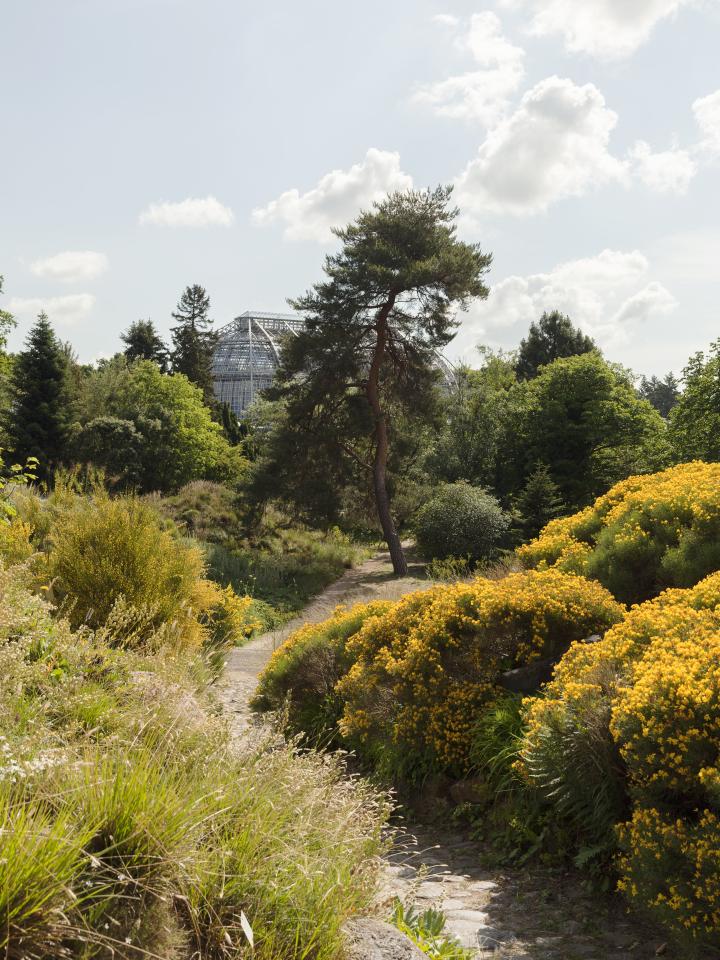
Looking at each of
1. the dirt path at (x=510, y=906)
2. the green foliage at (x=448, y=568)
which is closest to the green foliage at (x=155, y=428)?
the green foliage at (x=448, y=568)

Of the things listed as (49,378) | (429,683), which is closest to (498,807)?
(429,683)

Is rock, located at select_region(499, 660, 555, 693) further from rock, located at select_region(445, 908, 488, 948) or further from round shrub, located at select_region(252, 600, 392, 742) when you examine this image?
rock, located at select_region(445, 908, 488, 948)

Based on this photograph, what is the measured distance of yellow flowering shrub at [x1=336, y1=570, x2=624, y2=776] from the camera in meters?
5.29

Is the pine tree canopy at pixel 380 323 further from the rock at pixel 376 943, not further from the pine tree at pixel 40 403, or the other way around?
the rock at pixel 376 943

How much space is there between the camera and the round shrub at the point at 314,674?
22.4 ft

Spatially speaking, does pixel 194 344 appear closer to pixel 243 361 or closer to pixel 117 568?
pixel 243 361

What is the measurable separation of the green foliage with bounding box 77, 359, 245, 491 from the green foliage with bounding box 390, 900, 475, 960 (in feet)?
82.8

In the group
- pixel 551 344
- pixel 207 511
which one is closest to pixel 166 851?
pixel 207 511

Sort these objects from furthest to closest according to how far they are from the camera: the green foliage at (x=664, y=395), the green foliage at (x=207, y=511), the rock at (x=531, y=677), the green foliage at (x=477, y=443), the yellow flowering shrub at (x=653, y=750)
A: the green foliage at (x=664, y=395), the green foliage at (x=477, y=443), the green foliage at (x=207, y=511), the rock at (x=531, y=677), the yellow flowering shrub at (x=653, y=750)

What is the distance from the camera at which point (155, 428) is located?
95.9ft

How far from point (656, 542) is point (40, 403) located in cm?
2790

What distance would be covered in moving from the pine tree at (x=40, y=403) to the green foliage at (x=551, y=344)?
24322mm

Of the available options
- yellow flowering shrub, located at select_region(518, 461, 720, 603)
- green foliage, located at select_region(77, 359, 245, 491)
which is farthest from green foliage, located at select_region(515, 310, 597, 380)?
yellow flowering shrub, located at select_region(518, 461, 720, 603)

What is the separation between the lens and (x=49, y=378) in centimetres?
3022
